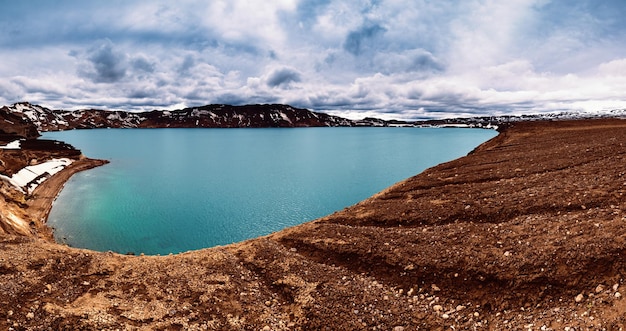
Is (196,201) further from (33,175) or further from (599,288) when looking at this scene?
(599,288)

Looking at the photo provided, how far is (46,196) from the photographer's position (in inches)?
2032

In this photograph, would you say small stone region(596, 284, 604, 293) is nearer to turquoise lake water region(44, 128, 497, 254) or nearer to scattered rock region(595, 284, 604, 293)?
scattered rock region(595, 284, 604, 293)

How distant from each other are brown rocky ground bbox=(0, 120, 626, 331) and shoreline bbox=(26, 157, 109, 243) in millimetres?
22369

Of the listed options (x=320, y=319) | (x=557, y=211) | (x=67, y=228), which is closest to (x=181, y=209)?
(x=67, y=228)

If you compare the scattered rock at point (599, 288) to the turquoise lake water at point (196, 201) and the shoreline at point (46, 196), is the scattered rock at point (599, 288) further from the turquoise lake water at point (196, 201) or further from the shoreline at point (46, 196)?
the shoreline at point (46, 196)

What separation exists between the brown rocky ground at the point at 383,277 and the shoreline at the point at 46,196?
2237 cm

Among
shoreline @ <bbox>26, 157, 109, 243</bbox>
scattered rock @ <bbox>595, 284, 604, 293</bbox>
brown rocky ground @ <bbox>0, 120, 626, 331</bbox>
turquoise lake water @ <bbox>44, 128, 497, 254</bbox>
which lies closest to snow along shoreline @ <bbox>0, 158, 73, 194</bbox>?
shoreline @ <bbox>26, 157, 109, 243</bbox>

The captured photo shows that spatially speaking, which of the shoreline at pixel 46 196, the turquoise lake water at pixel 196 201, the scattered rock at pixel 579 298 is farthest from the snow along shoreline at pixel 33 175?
the scattered rock at pixel 579 298

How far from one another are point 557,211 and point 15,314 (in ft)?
76.0

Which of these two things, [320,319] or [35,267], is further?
[35,267]

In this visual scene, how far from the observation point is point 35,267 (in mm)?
15258

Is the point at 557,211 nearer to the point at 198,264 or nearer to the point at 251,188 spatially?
the point at 198,264

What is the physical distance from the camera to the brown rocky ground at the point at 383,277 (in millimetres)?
11047

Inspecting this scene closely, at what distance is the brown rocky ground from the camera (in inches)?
435
